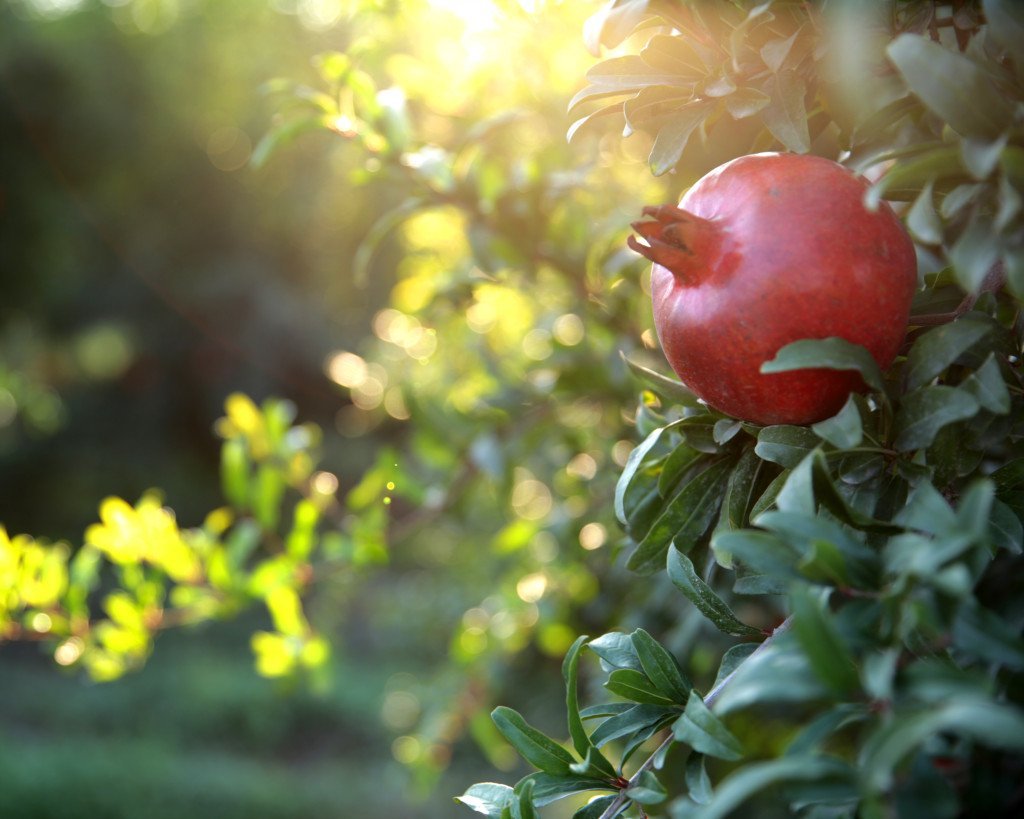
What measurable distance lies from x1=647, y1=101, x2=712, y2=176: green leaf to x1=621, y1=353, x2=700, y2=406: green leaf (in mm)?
118

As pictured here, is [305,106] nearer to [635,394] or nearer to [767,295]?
[635,394]

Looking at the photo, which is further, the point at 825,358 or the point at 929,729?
the point at 825,358

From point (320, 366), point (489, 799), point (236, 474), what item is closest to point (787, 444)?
point (489, 799)

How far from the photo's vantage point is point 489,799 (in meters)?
0.52

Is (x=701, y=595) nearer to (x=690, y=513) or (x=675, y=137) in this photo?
(x=690, y=513)

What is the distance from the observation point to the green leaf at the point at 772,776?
0.30 meters

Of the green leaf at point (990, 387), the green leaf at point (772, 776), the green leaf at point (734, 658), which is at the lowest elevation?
the green leaf at point (734, 658)

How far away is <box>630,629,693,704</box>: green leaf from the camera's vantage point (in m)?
0.50

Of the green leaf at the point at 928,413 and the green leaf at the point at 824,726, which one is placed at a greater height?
the green leaf at the point at 928,413

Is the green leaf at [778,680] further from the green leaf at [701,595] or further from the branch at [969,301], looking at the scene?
the branch at [969,301]

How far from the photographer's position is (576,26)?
1.23m

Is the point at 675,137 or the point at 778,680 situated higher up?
the point at 675,137

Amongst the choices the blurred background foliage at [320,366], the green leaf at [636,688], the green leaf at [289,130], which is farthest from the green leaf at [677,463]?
the green leaf at [289,130]

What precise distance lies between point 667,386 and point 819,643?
0.25 metres
